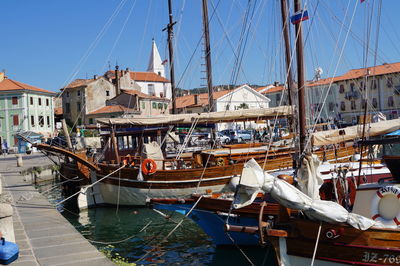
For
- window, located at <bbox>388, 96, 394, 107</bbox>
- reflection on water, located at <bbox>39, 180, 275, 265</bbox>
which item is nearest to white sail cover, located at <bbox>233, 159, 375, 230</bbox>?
reflection on water, located at <bbox>39, 180, 275, 265</bbox>

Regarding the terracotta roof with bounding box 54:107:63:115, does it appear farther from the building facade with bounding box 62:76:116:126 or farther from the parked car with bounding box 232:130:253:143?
the parked car with bounding box 232:130:253:143

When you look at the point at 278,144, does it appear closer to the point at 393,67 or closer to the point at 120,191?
the point at 120,191

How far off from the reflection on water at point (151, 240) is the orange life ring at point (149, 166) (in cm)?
180

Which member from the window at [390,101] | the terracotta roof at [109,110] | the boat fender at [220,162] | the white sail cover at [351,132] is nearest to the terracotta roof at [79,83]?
the terracotta roof at [109,110]

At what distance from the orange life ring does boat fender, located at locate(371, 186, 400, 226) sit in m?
11.2

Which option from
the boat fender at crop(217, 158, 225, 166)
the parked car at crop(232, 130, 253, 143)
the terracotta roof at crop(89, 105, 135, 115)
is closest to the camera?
the boat fender at crop(217, 158, 225, 166)

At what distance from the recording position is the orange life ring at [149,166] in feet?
61.6

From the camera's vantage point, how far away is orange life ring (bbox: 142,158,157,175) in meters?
18.8

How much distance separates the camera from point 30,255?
8867mm

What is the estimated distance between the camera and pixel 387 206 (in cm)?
874

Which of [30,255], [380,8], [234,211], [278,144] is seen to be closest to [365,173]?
[234,211]

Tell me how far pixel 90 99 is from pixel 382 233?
67806 millimetres

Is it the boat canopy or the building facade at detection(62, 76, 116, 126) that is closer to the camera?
the boat canopy

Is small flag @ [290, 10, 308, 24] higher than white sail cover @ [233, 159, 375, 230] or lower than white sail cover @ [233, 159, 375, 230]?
higher
